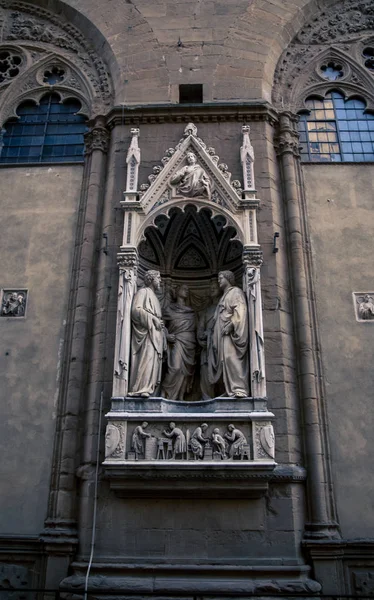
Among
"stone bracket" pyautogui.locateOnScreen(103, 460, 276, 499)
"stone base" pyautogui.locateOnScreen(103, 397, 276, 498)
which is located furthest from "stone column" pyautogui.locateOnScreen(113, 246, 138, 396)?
"stone bracket" pyautogui.locateOnScreen(103, 460, 276, 499)

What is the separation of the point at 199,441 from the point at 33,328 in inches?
147

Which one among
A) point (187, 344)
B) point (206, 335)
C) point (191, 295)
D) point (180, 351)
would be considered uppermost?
point (191, 295)

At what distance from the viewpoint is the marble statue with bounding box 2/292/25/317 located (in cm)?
994

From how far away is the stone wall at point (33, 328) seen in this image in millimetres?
8828

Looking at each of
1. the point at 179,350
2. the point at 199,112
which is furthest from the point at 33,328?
the point at 199,112

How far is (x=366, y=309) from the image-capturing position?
9742 mm

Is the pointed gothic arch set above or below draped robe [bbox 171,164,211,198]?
above

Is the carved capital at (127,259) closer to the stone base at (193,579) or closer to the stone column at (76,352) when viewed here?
the stone column at (76,352)

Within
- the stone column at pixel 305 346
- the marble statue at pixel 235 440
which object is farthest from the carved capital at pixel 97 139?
the marble statue at pixel 235 440

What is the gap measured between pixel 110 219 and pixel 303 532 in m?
6.08

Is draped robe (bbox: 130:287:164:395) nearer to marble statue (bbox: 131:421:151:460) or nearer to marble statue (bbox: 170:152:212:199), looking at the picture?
marble statue (bbox: 131:421:151:460)

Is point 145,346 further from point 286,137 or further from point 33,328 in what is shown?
point 286,137

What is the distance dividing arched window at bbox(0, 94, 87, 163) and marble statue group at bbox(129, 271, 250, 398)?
13.5ft

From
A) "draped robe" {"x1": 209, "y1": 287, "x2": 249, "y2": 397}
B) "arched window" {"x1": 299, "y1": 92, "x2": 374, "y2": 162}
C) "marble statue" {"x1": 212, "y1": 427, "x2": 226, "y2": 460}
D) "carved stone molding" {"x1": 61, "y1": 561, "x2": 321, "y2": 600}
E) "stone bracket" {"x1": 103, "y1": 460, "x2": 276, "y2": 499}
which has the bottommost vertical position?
"carved stone molding" {"x1": 61, "y1": 561, "x2": 321, "y2": 600}
